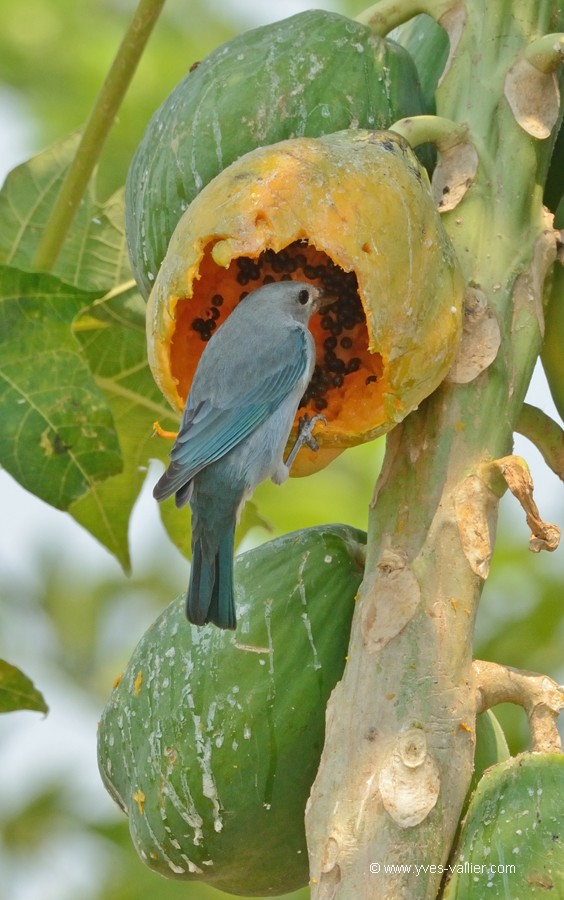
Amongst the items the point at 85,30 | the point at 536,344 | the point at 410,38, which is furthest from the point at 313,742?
the point at 85,30

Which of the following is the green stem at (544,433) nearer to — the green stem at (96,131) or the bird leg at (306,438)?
the bird leg at (306,438)

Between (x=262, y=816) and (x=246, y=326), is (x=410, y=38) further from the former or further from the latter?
(x=262, y=816)

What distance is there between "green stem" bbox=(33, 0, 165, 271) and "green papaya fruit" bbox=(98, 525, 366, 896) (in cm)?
97

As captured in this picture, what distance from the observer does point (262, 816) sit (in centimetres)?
215

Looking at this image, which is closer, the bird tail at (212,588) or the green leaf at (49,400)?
the bird tail at (212,588)

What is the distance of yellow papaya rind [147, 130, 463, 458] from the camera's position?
1854 millimetres

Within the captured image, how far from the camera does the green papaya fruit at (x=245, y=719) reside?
7.02ft

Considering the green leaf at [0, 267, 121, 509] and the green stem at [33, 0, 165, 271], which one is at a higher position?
the green stem at [33, 0, 165, 271]

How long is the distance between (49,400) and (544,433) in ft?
3.42

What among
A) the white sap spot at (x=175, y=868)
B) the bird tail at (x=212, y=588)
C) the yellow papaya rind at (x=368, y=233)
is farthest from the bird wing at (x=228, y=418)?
the white sap spot at (x=175, y=868)

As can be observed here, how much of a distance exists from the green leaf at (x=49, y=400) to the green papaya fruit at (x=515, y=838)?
113 cm

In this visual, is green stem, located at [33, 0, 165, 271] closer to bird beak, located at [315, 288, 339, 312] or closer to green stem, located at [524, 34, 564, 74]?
bird beak, located at [315, 288, 339, 312]

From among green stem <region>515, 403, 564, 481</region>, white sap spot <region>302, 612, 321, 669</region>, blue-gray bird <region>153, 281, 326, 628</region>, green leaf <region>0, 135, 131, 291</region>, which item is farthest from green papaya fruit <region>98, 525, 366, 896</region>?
green leaf <region>0, 135, 131, 291</region>

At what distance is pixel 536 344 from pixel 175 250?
578mm
